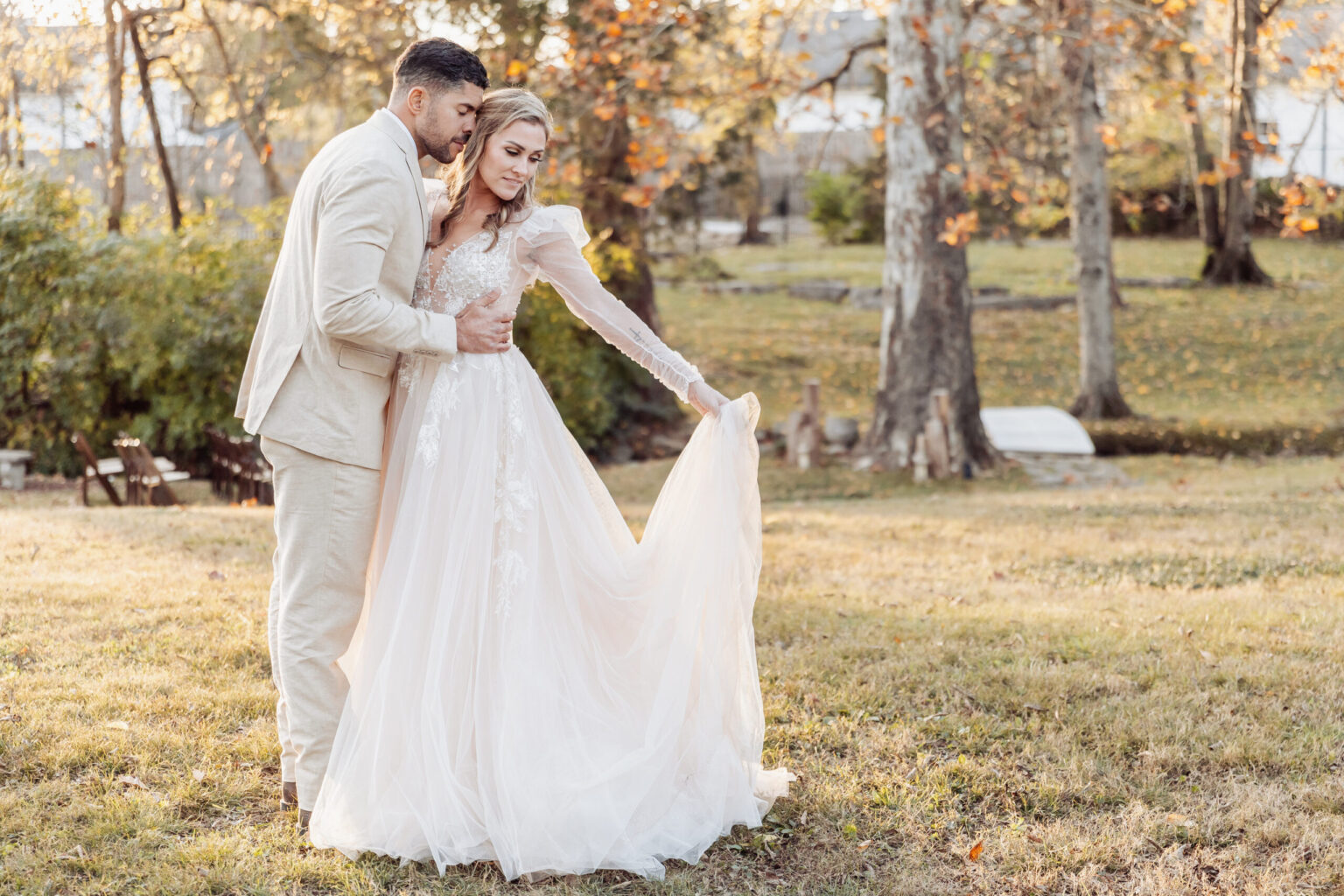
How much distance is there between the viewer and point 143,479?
10.9 metres

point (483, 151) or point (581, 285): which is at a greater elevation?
point (483, 151)

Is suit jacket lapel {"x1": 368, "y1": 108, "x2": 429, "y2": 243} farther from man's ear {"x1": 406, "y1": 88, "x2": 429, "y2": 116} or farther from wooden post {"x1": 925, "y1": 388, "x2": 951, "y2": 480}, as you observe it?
wooden post {"x1": 925, "y1": 388, "x2": 951, "y2": 480}

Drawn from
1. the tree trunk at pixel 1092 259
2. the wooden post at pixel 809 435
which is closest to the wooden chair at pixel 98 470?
the wooden post at pixel 809 435

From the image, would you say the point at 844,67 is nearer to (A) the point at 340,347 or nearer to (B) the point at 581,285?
(B) the point at 581,285

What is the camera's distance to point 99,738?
13.5 ft

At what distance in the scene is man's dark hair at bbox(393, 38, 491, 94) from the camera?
3.39 metres

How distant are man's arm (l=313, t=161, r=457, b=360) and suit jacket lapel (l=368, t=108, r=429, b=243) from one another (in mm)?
87

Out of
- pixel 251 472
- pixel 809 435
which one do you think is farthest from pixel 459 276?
pixel 809 435

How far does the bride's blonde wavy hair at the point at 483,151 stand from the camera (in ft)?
11.5

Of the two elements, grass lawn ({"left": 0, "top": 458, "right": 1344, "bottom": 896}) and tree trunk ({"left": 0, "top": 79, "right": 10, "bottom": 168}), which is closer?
grass lawn ({"left": 0, "top": 458, "right": 1344, "bottom": 896})

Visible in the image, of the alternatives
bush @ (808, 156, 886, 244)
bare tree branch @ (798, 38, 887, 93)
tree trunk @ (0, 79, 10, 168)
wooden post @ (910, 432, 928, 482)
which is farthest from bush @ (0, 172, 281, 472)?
bush @ (808, 156, 886, 244)

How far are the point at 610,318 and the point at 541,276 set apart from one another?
0.27 m

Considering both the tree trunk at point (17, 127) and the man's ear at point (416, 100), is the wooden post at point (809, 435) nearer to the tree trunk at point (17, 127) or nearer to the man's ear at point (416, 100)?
the man's ear at point (416, 100)

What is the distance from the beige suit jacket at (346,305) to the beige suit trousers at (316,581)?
8cm
